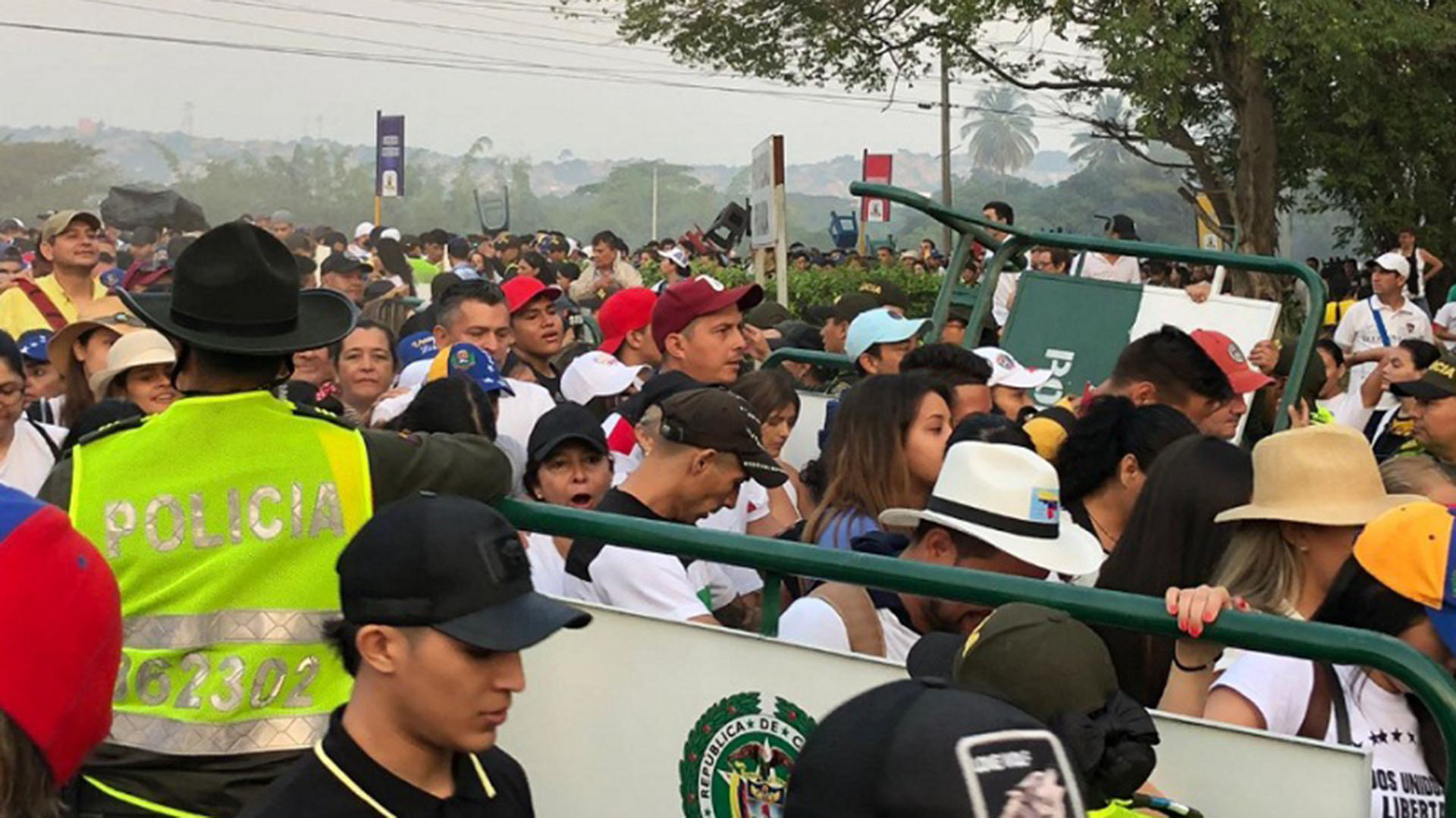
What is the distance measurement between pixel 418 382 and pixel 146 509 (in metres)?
3.52

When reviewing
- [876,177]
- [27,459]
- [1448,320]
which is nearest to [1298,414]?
[27,459]

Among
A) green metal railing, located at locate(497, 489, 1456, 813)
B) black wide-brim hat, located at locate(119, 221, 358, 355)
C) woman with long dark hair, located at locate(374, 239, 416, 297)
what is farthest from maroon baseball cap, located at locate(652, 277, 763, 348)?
woman with long dark hair, located at locate(374, 239, 416, 297)

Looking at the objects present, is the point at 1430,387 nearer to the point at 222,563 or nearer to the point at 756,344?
the point at 756,344

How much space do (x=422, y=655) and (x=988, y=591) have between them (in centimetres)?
119

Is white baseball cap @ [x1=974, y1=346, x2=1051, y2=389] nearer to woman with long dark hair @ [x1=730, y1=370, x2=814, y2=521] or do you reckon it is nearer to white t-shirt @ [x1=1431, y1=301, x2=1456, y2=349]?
woman with long dark hair @ [x1=730, y1=370, x2=814, y2=521]

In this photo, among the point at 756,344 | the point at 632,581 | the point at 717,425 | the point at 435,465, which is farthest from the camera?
the point at 756,344

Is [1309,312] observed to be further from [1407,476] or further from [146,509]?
[146,509]

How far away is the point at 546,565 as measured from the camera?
4.88 metres

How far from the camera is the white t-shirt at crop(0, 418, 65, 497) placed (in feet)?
17.8

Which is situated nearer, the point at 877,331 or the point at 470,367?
the point at 470,367

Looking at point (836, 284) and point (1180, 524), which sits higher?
point (1180, 524)

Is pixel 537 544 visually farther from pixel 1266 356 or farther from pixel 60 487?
pixel 1266 356

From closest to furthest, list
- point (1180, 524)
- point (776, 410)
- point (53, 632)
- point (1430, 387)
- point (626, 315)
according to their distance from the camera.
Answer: point (53, 632) < point (1180, 524) < point (776, 410) < point (1430, 387) < point (626, 315)

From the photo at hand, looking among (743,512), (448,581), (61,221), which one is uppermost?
(61,221)
